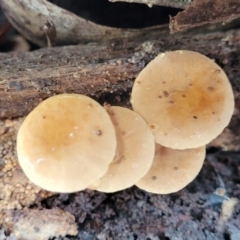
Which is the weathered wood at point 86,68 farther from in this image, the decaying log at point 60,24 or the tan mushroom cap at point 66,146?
the tan mushroom cap at point 66,146

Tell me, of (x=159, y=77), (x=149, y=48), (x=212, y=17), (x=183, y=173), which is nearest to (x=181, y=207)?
(x=183, y=173)

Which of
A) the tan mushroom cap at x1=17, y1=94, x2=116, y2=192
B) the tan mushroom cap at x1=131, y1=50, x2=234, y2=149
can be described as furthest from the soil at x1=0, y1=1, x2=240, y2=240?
the tan mushroom cap at x1=17, y1=94, x2=116, y2=192

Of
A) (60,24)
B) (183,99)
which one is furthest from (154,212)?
(60,24)

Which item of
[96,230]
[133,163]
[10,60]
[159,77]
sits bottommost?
[96,230]

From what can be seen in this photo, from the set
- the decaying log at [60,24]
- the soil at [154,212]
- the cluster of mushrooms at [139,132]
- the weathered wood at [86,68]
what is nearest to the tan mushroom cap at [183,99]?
the cluster of mushrooms at [139,132]

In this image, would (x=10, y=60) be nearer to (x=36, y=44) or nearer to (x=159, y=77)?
(x=36, y=44)

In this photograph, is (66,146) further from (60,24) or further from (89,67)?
(60,24)

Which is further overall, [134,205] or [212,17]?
[134,205]

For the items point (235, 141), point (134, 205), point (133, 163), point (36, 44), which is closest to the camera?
point (133, 163)
